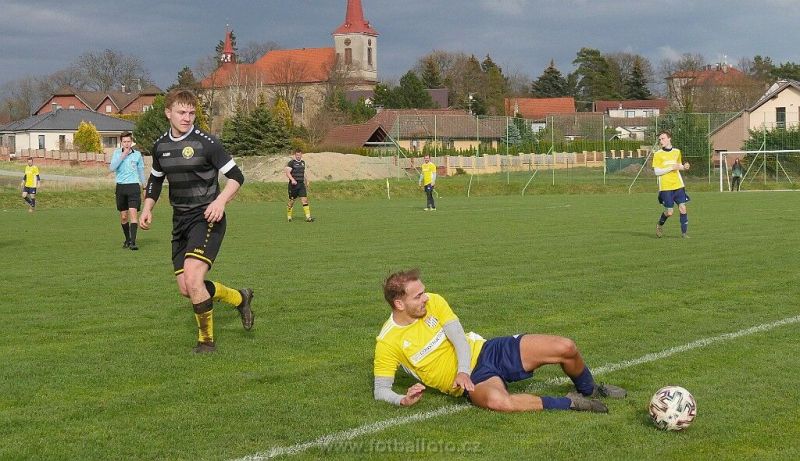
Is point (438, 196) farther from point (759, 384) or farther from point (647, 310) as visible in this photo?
point (759, 384)

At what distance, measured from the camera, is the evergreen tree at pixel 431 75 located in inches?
5394

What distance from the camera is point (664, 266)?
44.4ft

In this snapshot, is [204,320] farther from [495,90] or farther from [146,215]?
[495,90]

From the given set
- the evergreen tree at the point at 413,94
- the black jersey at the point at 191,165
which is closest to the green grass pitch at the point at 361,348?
the black jersey at the point at 191,165

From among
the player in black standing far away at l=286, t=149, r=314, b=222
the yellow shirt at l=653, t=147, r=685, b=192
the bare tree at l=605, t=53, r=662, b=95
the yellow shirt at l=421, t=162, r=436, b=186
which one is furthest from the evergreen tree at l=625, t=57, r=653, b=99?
the yellow shirt at l=653, t=147, r=685, b=192

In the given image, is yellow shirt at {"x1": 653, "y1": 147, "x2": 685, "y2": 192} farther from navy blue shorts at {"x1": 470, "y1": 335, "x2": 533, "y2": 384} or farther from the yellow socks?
navy blue shorts at {"x1": 470, "y1": 335, "x2": 533, "y2": 384}

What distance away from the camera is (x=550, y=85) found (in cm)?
15212

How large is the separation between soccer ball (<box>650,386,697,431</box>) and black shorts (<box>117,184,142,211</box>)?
1361cm

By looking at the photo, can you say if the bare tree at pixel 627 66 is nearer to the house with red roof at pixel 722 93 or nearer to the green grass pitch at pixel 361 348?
the house with red roof at pixel 722 93

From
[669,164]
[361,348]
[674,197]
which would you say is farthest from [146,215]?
[674,197]

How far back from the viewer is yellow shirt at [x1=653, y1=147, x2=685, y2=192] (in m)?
18.2

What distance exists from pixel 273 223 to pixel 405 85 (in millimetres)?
94910

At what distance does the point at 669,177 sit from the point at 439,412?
44.6 feet

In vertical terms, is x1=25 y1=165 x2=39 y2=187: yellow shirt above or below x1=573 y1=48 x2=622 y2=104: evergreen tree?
below
